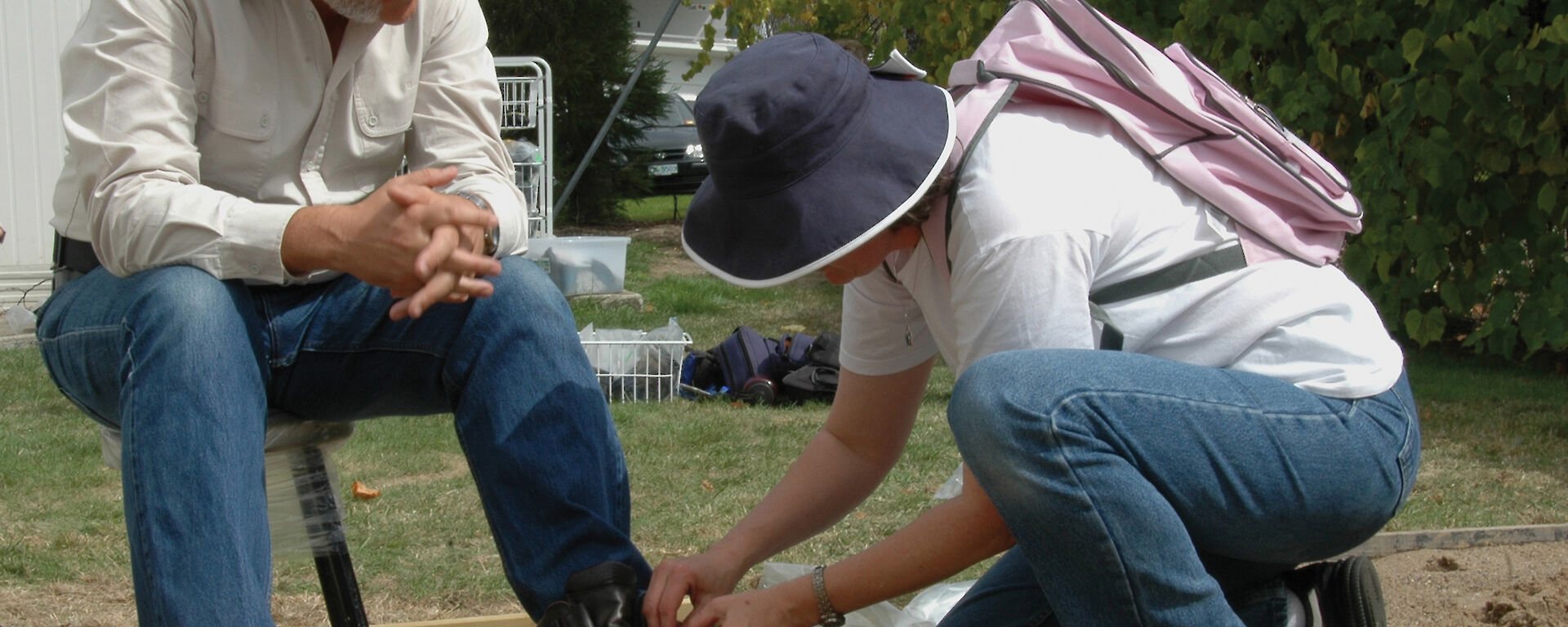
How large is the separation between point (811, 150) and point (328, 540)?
1084 millimetres

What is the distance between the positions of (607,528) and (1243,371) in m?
0.85

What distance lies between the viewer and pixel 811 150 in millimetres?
1485

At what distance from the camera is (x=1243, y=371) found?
1586 mm

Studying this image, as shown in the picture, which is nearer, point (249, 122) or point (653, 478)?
point (249, 122)

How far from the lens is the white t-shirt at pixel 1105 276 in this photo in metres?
1.46

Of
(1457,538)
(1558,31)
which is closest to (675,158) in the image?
(1558,31)

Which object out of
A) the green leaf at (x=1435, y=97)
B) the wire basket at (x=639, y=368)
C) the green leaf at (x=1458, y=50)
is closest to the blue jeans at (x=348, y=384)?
the wire basket at (x=639, y=368)

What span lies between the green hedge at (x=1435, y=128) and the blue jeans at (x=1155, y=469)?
3338 millimetres

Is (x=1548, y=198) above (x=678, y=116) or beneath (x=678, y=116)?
above

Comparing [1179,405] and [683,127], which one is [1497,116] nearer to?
[1179,405]

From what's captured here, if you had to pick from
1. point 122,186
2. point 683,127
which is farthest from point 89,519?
point 683,127

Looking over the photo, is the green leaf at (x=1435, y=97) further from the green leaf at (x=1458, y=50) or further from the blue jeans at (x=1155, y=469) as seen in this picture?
the blue jeans at (x=1155, y=469)

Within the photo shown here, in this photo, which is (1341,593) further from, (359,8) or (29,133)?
(29,133)

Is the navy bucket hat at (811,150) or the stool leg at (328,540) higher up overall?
the navy bucket hat at (811,150)
